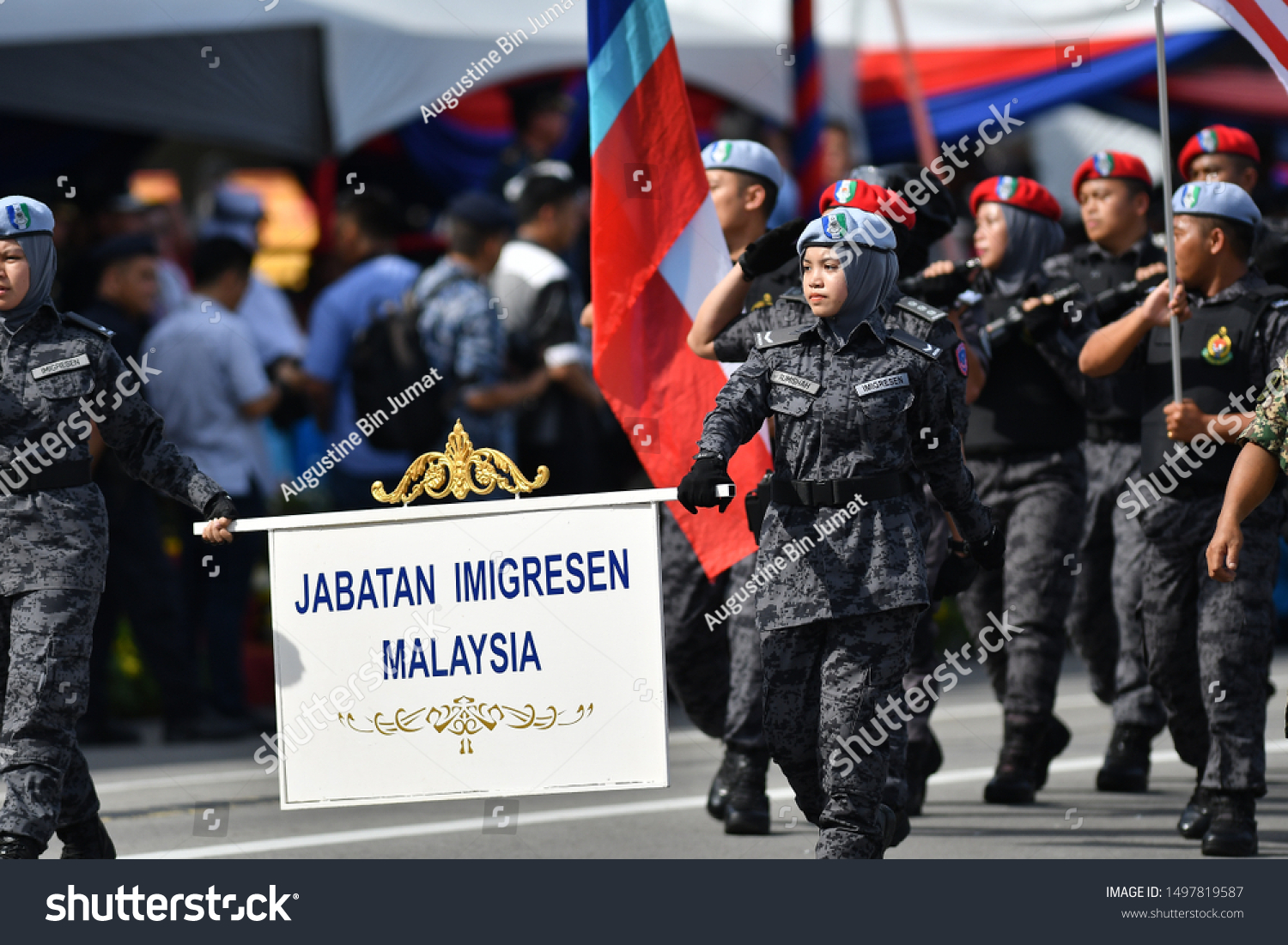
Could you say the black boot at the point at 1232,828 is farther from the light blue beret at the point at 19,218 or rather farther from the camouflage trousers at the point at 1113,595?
the light blue beret at the point at 19,218

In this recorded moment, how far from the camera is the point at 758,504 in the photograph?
5.61 m

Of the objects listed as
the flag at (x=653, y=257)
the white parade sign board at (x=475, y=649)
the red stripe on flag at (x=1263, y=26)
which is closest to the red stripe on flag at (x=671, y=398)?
the flag at (x=653, y=257)

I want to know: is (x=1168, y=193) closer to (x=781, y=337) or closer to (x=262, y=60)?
(x=781, y=337)

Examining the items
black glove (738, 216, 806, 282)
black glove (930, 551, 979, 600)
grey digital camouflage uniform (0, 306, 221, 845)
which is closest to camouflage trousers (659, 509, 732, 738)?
black glove (930, 551, 979, 600)

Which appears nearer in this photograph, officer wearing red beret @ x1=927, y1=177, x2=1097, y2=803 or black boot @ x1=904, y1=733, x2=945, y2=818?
black boot @ x1=904, y1=733, x2=945, y2=818

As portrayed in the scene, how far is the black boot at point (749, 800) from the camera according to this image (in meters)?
6.90

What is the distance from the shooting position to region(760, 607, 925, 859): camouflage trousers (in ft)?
16.9

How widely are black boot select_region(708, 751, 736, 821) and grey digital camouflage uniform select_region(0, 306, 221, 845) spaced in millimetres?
2407

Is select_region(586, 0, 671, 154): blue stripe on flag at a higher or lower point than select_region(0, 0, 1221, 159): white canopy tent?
lower

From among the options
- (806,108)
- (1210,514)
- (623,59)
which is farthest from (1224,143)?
(806,108)

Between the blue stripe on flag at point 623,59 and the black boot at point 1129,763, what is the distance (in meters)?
3.28

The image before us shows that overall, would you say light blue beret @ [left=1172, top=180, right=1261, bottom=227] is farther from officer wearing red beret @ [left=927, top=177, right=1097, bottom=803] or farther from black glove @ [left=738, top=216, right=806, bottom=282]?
black glove @ [left=738, top=216, right=806, bottom=282]

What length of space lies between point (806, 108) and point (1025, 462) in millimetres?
7454
